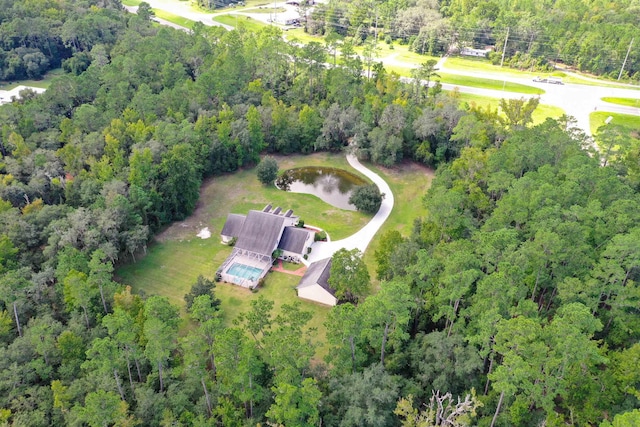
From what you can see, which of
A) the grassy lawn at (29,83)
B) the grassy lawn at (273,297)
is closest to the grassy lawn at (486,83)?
the grassy lawn at (273,297)

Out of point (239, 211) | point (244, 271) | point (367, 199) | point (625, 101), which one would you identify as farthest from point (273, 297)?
point (625, 101)

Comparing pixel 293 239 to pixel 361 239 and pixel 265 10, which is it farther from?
pixel 265 10

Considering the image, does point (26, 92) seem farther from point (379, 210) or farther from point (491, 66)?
point (491, 66)

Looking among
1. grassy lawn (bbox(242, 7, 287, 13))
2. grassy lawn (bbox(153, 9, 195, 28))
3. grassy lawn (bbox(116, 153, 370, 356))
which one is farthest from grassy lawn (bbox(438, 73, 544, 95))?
grassy lawn (bbox(153, 9, 195, 28))

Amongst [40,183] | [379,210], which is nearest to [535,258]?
[379,210]

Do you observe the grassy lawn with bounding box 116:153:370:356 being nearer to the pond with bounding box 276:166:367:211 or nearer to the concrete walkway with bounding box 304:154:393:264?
the concrete walkway with bounding box 304:154:393:264

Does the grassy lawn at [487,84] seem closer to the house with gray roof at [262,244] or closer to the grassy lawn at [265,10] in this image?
the house with gray roof at [262,244]
